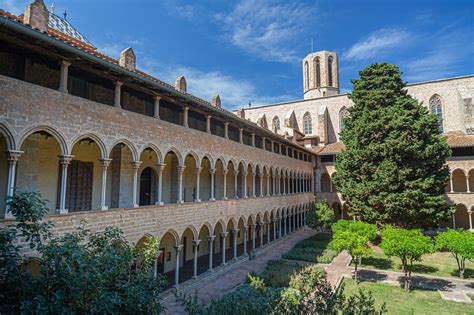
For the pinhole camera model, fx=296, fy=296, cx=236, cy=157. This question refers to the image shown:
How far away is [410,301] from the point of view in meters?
13.1

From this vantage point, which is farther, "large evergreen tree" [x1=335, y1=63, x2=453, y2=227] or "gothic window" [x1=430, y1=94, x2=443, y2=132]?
"gothic window" [x1=430, y1=94, x2=443, y2=132]

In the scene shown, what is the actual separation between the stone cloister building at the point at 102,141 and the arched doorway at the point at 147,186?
0.18ft

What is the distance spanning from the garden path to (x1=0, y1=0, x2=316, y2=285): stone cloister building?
104 centimetres

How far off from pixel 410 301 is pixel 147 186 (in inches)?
543

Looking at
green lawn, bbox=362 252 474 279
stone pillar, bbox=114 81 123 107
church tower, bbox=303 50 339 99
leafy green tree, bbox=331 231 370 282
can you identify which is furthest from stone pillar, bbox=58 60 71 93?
church tower, bbox=303 50 339 99

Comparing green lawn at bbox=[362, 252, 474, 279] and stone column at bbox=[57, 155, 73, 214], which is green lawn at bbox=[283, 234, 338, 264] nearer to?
green lawn at bbox=[362, 252, 474, 279]

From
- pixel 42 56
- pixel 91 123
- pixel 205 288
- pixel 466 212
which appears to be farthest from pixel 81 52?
pixel 466 212

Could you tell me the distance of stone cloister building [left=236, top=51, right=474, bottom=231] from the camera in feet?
95.6

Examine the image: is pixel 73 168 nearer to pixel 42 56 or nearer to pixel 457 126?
pixel 42 56

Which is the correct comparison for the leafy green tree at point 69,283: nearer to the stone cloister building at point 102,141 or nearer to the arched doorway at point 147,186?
the stone cloister building at point 102,141

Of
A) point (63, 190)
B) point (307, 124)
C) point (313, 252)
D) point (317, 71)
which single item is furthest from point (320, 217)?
point (317, 71)

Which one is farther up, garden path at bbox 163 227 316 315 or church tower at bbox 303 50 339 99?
church tower at bbox 303 50 339 99

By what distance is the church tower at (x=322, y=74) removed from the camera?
162ft

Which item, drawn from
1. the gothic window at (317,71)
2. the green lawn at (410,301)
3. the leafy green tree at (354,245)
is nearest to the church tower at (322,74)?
the gothic window at (317,71)
